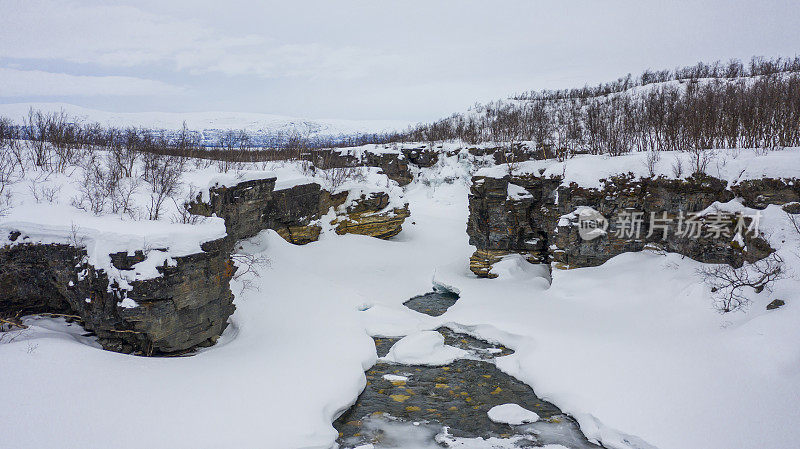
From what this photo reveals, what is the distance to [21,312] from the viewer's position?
946 centimetres

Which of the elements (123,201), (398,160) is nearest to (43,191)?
(123,201)

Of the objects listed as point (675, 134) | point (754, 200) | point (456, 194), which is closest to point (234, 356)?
point (754, 200)

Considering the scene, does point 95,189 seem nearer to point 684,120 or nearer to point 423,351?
point 423,351

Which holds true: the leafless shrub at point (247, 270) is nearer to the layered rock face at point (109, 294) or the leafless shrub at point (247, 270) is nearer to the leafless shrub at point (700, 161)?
the layered rock face at point (109, 294)

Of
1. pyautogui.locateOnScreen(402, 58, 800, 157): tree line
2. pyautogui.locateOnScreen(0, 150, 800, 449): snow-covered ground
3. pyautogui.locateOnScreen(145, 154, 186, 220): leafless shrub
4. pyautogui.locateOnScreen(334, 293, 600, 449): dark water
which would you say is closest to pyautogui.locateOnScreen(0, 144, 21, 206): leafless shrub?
pyautogui.locateOnScreen(145, 154, 186, 220): leafless shrub

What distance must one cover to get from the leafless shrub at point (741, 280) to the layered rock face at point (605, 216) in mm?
649

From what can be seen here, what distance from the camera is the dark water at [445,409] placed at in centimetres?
830

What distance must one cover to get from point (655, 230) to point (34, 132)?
88.3ft

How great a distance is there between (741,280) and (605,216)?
539 centimetres

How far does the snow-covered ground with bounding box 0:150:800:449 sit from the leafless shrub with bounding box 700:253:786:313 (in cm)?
23

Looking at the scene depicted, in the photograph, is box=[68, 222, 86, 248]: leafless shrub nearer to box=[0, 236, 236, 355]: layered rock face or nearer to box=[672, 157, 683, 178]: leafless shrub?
box=[0, 236, 236, 355]: layered rock face
